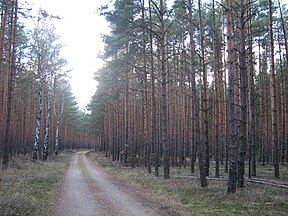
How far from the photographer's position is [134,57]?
2208 cm

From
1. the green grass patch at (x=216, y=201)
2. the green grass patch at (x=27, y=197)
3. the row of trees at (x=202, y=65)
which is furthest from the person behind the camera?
the row of trees at (x=202, y=65)

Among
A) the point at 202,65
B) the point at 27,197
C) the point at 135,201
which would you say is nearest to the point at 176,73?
the point at 202,65

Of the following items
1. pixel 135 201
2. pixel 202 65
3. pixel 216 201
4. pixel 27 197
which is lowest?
pixel 135 201

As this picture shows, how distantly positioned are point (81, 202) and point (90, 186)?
3822 mm

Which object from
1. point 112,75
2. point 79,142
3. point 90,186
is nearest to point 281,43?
point 112,75

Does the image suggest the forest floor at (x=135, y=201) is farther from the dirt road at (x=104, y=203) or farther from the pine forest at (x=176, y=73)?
the pine forest at (x=176, y=73)

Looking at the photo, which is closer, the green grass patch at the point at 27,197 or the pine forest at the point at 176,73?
the green grass patch at the point at 27,197

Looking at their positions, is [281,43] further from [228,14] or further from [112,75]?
[228,14]

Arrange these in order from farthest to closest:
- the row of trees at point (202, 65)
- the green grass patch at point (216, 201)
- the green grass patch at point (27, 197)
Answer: the row of trees at point (202, 65), the green grass patch at point (216, 201), the green grass patch at point (27, 197)

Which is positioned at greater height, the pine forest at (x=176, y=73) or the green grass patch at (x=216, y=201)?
the pine forest at (x=176, y=73)

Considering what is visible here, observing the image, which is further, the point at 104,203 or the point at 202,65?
the point at 202,65

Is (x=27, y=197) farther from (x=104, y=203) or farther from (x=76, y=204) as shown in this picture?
(x=104, y=203)

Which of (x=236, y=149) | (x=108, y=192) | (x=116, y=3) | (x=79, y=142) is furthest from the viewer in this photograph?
(x=79, y=142)

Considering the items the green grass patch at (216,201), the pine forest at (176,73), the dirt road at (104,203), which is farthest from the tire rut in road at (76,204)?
the pine forest at (176,73)
